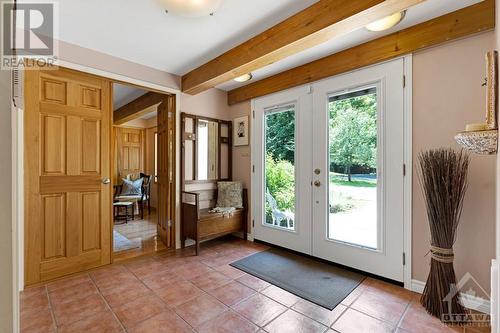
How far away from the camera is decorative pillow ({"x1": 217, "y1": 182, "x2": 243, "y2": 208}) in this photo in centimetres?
363

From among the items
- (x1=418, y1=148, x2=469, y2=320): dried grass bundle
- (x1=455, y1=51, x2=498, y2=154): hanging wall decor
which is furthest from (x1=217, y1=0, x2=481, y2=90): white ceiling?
(x1=418, y1=148, x2=469, y2=320): dried grass bundle

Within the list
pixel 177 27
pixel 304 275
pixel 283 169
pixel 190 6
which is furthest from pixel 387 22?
pixel 304 275

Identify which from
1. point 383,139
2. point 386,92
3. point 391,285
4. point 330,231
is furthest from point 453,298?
point 386,92

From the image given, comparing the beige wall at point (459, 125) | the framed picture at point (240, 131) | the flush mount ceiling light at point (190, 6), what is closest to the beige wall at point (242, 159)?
the framed picture at point (240, 131)

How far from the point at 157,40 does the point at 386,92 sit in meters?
2.35

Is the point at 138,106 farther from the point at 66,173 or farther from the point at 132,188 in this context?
the point at 66,173

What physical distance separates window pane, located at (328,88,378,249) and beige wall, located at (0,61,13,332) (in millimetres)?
2635

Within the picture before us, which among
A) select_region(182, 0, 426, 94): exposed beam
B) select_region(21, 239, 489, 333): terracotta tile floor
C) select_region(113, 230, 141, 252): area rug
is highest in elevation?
select_region(182, 0, 426, 94): exposed beam

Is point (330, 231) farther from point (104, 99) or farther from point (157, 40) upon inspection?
point (104, 99)

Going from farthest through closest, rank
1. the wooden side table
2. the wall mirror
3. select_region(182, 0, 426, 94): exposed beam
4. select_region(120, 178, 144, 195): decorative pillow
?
select_region(120, 178, 144, 195): decorative pillow
the wooden side table
the wall mirror
select_region(182, 0, 426, 94): exposed beam

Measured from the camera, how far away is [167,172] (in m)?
3.38

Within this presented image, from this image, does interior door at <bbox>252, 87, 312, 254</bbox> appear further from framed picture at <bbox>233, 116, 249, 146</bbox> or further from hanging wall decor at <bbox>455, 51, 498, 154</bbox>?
hanging wall decor at <bbox>455, 51, 498, 154</bbox>

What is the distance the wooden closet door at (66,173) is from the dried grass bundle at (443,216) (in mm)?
3209

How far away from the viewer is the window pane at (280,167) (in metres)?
3.18
